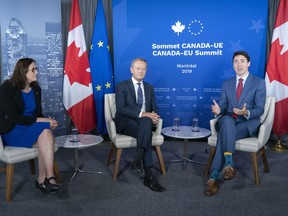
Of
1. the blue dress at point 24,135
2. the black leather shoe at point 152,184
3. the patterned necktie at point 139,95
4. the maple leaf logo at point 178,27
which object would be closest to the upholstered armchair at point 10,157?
the blue dress at point 24,135

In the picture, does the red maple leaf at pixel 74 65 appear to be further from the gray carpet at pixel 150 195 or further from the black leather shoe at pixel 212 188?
the black leather shoe at pixel 212 188

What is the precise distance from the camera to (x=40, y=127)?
3.06 meters

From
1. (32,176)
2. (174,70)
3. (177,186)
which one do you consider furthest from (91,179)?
(174,70)

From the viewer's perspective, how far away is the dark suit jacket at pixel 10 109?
2986 millimetres

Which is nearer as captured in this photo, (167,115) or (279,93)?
(279,93)

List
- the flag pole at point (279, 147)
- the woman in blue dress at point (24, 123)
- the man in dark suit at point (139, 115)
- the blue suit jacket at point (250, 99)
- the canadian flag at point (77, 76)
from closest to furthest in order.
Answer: the woman in blue dress at point (24, 123) < the man in dark suit at point (139, 115) < the blue suit jacket at point (250, 99) < the flag pole at point (279, 147) < the canadian flag at point (77, 76)

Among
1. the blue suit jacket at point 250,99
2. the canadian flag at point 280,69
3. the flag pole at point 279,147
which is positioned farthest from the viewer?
the flag pole at point 279,147

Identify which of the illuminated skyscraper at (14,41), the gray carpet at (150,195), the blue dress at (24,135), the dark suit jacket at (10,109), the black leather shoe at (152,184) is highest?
the illuminated skyscraper at (14,41)

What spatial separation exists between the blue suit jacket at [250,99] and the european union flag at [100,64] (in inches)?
79.3

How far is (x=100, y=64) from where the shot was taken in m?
4.97

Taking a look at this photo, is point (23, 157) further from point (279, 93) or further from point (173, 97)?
point (279, 93)

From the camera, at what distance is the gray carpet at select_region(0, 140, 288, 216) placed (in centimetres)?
269

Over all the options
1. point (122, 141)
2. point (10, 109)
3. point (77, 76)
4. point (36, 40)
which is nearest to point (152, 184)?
point (122, 141)

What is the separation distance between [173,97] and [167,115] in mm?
314
